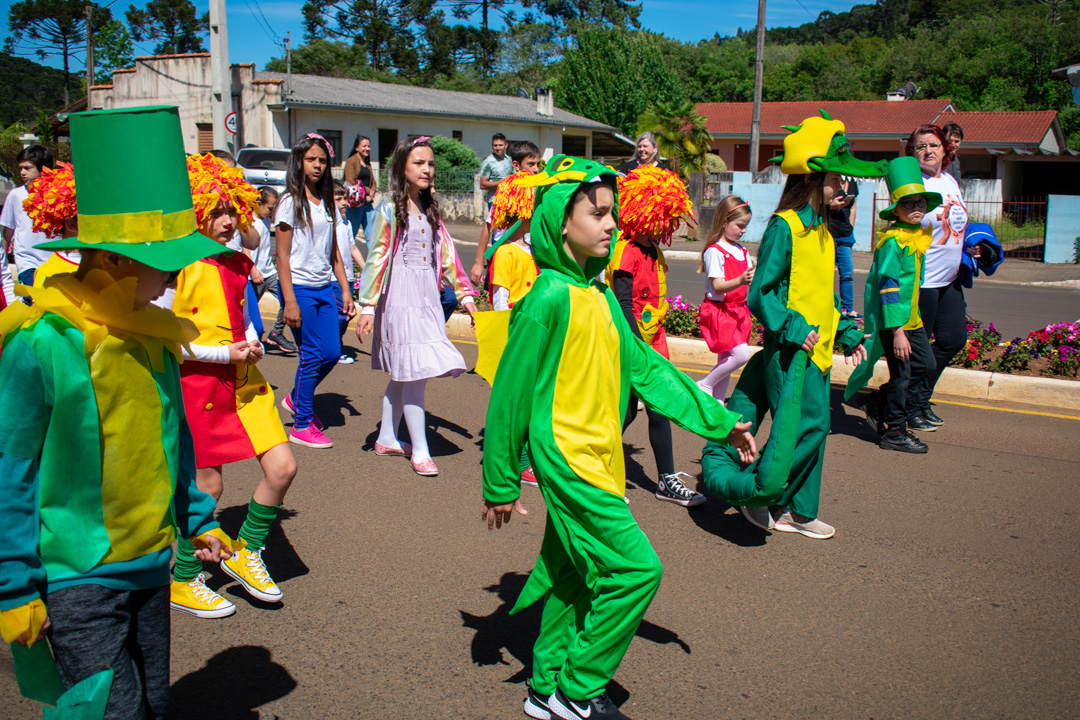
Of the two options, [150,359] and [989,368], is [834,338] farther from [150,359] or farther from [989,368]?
[989,368]

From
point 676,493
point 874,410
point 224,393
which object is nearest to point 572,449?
point 224,393

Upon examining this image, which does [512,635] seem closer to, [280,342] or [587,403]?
[587,403]

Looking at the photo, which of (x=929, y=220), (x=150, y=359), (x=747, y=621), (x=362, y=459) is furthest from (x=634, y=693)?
(x=929, y=220)

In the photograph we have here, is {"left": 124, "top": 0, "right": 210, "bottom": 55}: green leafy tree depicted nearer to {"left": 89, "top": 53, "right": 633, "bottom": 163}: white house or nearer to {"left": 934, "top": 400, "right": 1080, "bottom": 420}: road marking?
{"left": 89, "top": 53, "right": 633, "bottom": 163}: white house

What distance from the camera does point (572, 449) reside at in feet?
9.80

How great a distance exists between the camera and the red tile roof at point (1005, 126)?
40.3 metres

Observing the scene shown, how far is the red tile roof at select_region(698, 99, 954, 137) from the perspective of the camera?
155 feet

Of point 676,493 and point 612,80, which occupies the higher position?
point 612,80

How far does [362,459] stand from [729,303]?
2782 millimetres

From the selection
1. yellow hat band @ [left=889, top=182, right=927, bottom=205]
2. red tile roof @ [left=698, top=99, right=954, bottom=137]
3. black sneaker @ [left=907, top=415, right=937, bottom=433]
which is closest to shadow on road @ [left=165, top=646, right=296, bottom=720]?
yellow hat band @ [left=889, top=182, right=927, bottom=205]

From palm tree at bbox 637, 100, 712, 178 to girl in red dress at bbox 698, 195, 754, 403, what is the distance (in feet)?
73.9

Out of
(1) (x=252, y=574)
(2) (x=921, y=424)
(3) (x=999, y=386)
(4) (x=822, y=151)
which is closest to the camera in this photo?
(1) (x=252, y=574)

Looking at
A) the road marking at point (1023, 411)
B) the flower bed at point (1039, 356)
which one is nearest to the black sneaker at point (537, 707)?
the road marking at point (1023, 411)

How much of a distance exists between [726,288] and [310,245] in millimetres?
2851
